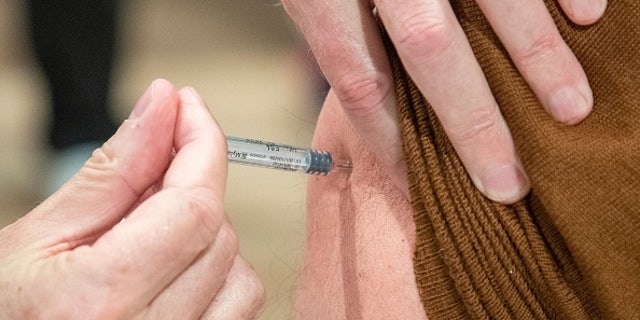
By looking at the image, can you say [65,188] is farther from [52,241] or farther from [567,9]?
[567,9]

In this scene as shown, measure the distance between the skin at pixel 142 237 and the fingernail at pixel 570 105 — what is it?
300 mm

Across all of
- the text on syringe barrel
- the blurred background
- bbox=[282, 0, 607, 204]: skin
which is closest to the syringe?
the text on syringe barrel

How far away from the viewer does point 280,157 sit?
2.83ft

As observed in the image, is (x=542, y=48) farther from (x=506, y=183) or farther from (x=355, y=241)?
(x=355, y=241)

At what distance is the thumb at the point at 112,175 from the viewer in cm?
65

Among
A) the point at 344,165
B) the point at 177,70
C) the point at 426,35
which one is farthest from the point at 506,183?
the point at 177,70

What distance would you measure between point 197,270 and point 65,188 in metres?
0.13

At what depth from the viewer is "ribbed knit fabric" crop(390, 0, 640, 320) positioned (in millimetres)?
636

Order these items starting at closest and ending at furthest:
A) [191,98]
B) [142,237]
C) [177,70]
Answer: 1. [142,237]
2. [191,98]
3. [177,70]

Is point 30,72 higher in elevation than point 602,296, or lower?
lower

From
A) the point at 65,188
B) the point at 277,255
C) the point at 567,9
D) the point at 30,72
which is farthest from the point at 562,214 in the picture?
the point at 30,72

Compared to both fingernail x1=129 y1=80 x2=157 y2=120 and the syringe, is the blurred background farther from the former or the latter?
fingernail x1=129 y1=80 x2=157 y2=120

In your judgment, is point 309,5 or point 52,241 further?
point 309,5

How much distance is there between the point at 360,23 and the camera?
2.41ft
